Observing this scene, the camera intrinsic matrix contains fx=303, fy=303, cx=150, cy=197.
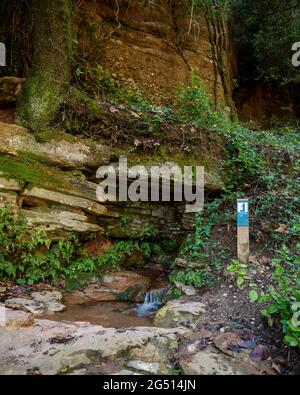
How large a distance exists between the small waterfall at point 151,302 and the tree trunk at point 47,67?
3202mm

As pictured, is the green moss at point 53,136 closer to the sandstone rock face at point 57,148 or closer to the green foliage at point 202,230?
the sandstone rock face at point 57,148

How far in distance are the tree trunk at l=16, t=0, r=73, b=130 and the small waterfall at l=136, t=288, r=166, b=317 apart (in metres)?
3.20

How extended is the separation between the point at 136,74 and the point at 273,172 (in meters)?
4.02

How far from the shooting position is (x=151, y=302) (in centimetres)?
452

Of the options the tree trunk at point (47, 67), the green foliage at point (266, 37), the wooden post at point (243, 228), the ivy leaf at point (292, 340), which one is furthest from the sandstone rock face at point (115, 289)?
the green foliage at point (266, 37)

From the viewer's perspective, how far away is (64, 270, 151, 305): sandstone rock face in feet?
14.8

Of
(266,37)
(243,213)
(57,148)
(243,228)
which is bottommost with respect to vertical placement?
(243,228)

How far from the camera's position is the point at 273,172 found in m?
5.60

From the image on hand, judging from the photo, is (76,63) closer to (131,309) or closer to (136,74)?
(136,74)

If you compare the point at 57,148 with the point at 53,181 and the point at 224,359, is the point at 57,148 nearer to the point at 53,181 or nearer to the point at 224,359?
the point at 53,181

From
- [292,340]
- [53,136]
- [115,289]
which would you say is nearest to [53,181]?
[53,136]

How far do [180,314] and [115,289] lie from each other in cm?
161

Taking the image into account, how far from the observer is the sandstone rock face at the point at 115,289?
14.8 ft

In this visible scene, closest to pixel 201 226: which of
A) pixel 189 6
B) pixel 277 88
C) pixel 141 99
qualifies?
pixel 141 99
